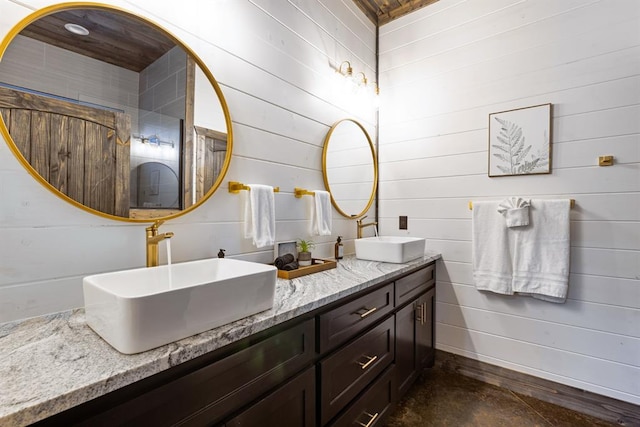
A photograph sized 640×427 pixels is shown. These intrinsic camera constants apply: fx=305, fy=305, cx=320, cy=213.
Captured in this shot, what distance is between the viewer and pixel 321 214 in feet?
6.03

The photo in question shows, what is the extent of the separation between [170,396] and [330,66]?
2.04 m

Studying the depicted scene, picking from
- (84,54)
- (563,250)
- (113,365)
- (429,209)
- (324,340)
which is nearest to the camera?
(113,365)

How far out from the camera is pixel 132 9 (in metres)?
1.12

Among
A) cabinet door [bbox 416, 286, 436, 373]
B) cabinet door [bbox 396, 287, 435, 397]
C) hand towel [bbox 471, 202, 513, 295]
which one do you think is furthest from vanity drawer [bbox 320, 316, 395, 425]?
hand towel [bbox 471, 202, 513, 295]

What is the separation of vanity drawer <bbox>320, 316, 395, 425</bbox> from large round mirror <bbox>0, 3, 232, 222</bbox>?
0.87 m

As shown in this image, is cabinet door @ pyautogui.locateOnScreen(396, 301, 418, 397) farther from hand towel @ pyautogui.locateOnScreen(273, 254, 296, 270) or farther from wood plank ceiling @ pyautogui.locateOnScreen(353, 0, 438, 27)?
wood plank ceiling @ pyautogui.locateOnScreen(353, 0, 438, 27)

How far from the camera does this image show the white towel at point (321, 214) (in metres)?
1.82

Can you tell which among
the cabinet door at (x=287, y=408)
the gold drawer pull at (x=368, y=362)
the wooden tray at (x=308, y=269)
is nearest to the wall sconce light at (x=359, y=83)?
the wooden tray at (x=308, y=269)

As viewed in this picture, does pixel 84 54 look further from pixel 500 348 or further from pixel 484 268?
pixel 500 348

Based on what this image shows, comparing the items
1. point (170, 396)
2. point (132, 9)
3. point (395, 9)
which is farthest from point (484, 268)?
point (132, 9)

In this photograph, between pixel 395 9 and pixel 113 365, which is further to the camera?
pixel 395 9

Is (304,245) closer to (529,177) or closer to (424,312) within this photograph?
(424,312)

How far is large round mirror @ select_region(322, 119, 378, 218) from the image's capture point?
2.07 metres

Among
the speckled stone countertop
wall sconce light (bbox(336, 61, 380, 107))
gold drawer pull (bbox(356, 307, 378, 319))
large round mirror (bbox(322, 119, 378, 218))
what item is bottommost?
gold drawer pull (bbox(356, 307, 378, 319))
